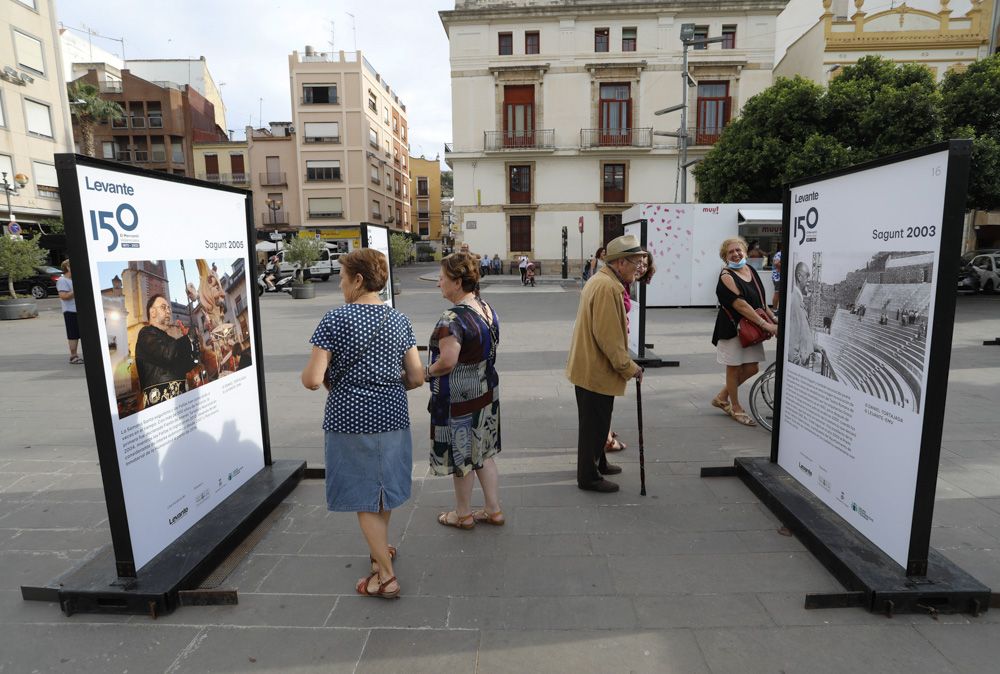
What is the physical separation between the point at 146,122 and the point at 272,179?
30.2ft

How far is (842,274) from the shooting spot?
3133 millimetres

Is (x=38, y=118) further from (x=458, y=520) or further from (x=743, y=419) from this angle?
(x=743, y=419)

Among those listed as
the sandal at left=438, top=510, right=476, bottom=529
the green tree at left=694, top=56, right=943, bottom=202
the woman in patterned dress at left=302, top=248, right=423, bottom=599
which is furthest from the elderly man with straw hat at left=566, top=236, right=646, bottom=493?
the green tree at left=694, top=56, right=943, bottom=202

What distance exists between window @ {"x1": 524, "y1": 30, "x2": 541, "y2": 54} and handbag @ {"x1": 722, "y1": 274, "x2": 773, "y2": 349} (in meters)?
32.5

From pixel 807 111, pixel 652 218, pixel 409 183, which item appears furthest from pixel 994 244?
pixel 409 183

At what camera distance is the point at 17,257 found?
14.9 metres

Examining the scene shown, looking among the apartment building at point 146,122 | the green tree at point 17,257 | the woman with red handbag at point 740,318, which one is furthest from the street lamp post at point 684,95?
the apartment building at point 146,122

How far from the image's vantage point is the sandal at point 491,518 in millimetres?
3627

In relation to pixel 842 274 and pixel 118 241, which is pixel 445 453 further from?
pixel 842 274

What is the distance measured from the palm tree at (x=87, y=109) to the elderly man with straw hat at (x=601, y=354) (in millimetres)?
41012

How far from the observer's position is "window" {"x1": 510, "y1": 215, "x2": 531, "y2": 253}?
116ft

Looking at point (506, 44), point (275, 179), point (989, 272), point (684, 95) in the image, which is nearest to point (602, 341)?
point (684, 95)

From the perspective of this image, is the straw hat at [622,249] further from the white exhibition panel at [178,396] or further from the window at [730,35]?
the window at [730,35]

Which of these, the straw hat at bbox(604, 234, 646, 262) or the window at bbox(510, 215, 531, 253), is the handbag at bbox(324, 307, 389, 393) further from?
the window at bbox(510, 215, 531, 253)
